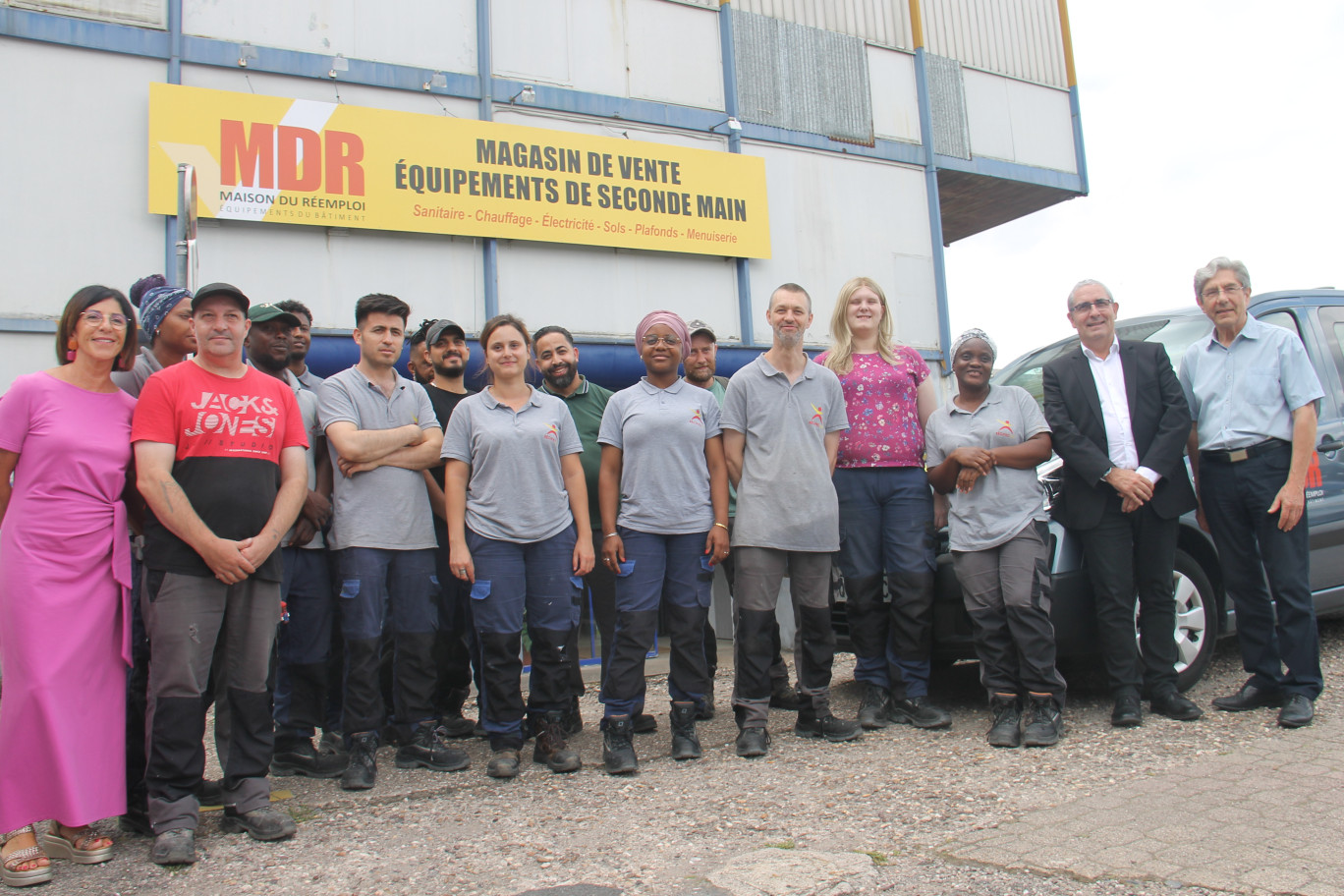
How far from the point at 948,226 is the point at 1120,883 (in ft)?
56.6

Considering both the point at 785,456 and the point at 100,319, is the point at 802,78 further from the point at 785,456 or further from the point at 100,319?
the point at 100,319

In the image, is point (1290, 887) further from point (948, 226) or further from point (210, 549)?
point (948, 226)

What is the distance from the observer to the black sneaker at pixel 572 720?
4391 mm

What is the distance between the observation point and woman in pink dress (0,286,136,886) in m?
2.83

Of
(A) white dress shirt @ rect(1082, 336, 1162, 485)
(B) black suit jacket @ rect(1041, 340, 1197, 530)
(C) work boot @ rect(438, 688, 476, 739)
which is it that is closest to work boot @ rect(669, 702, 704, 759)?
(C) work boot @ rect(438, 688, 476, 739)

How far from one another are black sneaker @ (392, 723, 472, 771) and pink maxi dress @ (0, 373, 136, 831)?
1140 mm

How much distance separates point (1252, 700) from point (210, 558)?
4.35 meters

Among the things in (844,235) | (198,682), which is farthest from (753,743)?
(844,235)

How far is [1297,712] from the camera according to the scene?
3975mm

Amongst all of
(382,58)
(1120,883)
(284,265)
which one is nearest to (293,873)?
(1120,883)

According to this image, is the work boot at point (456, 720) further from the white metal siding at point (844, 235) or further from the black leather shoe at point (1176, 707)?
the white metal siding at point (844, 235)

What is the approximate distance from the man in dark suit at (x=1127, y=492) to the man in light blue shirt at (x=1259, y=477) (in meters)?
0.23

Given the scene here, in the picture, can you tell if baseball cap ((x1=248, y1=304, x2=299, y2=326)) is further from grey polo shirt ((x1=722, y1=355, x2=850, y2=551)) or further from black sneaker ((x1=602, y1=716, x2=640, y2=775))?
black sneaker ((x1=602, y1=716, x2=640, y2=775))

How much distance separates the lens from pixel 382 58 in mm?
11102
